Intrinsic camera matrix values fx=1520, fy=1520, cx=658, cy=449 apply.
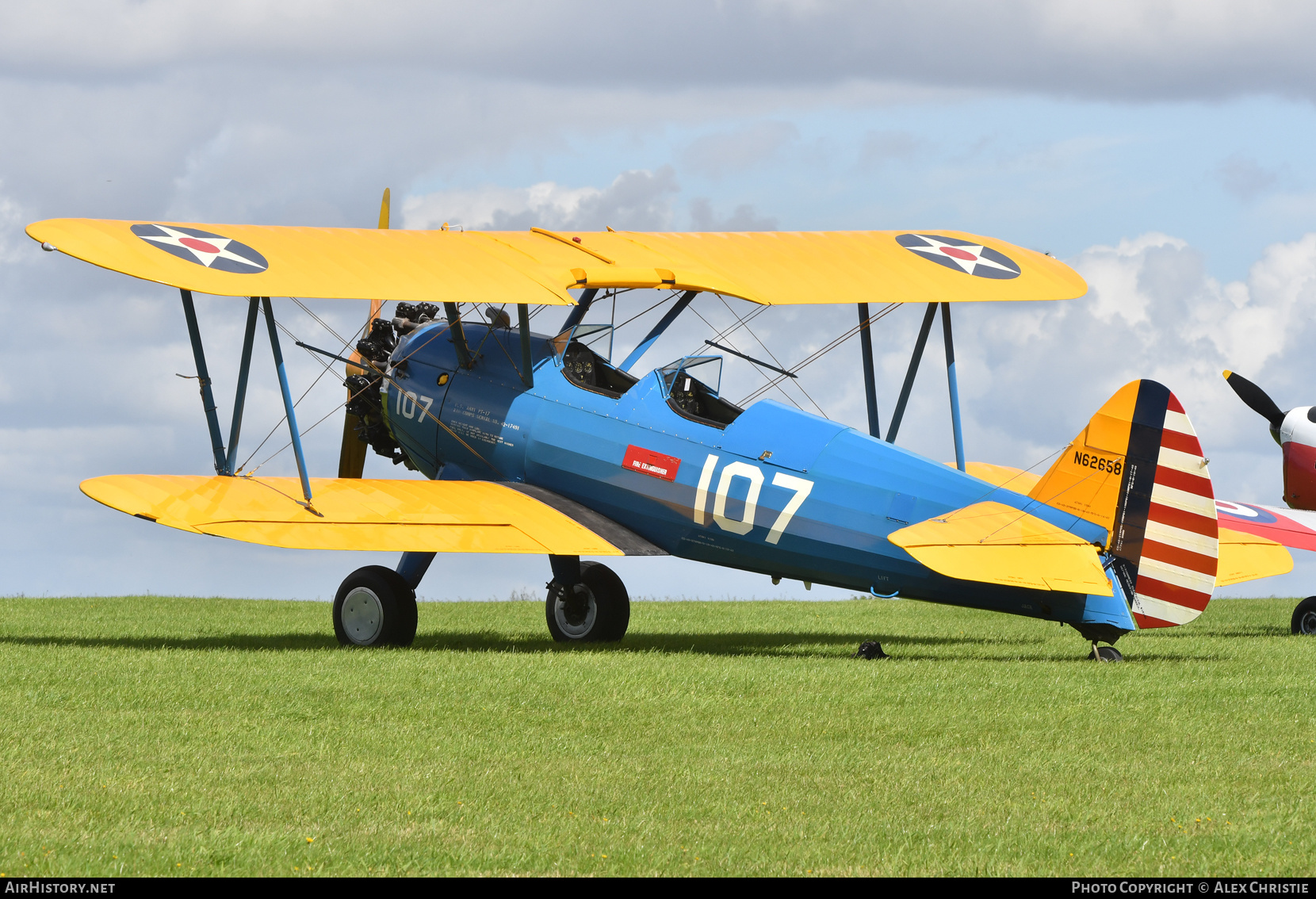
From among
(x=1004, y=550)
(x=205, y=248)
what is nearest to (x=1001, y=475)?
(x=1004, y=550)

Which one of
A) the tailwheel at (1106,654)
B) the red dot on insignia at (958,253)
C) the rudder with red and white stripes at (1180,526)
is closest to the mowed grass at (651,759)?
the tailwheel at (1106,654)

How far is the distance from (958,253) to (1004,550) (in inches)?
241

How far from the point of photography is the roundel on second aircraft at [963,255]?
1597 cm

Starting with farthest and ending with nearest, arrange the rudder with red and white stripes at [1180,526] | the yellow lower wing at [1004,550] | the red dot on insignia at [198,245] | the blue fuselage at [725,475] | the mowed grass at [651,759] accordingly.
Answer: the red dot on insignia at [198,245] → the blue fuselage at [725,475] → the rudder with red and white stripes at [1180,526] → the yellow lower wing at [1004,550] → the mowed grass at [651,759]

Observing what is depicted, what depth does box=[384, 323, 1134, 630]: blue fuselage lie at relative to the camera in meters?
11.8

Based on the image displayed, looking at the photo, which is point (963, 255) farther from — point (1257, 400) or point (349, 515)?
point (349, 515)

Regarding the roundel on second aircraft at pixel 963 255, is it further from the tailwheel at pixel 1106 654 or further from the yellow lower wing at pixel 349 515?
the yellow lower wing at pixel 349 515

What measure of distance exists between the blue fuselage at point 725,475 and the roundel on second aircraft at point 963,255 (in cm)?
436

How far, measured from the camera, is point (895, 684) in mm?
10664

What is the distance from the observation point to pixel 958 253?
54.1 feet

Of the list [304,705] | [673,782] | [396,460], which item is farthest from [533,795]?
[396,460]

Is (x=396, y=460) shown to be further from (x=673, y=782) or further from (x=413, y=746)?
(x=673, y=782)

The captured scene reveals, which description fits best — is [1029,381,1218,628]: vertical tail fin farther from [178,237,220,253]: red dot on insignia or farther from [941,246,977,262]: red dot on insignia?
[178,237,220,253]: red dot on insignia

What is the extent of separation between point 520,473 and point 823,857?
821 cm
